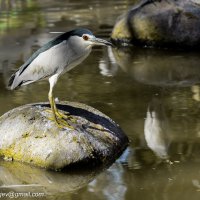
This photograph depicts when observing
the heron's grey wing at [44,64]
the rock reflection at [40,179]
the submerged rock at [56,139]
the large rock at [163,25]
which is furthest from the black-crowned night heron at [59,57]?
the large rock at [163,25]

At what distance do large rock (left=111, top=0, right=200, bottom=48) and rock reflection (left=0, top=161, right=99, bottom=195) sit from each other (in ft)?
21.1

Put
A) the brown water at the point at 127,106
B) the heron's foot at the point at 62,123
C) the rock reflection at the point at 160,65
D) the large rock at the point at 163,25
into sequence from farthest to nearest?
1. the large rock at the point at 163,25
2. the rock reflection at the point at 160,65
3. the heron's foot at the point at 62,123
4. the brown water at the point at 127,106

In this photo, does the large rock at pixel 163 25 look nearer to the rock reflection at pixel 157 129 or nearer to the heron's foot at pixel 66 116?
the rock reflection at pixel 157 129

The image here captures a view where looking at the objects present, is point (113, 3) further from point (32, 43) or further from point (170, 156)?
point (170, 156)

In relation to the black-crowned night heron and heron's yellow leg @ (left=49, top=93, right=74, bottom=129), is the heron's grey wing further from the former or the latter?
heron's yellow leg @ (left=49, top=93, right=74, bottom=129)

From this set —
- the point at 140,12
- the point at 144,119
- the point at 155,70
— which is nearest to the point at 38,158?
the point at 144,119

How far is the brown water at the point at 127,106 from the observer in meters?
6.19

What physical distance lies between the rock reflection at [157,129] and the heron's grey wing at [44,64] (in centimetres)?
138

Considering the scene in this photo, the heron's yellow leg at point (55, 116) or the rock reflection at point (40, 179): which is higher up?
the heron's yellow leg at point (55, 116)

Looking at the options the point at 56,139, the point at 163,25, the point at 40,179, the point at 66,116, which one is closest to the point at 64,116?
the point at 66,116

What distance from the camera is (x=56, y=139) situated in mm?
6586

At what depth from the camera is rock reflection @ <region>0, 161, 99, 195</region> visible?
620 cm

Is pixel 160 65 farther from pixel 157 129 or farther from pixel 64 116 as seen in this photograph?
pixel 64 116

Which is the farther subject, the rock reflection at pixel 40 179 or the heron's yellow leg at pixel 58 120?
the heron's yellow leg at pixel 58 120
